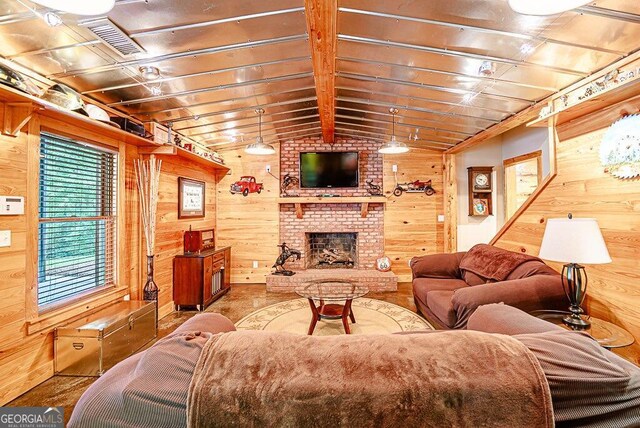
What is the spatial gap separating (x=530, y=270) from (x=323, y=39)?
2.56 metres

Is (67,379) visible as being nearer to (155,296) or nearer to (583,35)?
A: (155,296)

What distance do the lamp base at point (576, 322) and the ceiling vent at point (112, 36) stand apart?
11.6 ft

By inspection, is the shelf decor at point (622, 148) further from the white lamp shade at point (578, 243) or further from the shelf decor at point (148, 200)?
the shelf decor at point (148, 200)

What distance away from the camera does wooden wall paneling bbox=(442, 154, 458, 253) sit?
515cm

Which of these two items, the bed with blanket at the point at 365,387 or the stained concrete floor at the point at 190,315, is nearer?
the bed with blanket at the point at 365,387

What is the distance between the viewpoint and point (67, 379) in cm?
230

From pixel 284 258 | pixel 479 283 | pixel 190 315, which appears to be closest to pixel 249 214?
pixel 284 258

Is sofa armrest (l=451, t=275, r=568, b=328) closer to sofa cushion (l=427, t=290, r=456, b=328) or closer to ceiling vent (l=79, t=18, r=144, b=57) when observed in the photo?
sofa cushion (l=427, t=290, r=456, b=328)

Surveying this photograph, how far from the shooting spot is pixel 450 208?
17.0 ft

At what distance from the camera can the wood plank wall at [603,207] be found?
2.15m

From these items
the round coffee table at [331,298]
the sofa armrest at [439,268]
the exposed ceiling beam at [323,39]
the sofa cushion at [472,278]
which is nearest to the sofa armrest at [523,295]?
the sofa cushion at [472,278]

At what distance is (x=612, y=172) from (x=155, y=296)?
174 inches

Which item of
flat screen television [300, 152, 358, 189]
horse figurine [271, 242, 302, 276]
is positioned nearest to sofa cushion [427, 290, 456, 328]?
horse figurine [271, 242, 302, 276]

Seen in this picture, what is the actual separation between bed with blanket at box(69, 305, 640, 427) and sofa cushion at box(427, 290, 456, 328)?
1716mm
